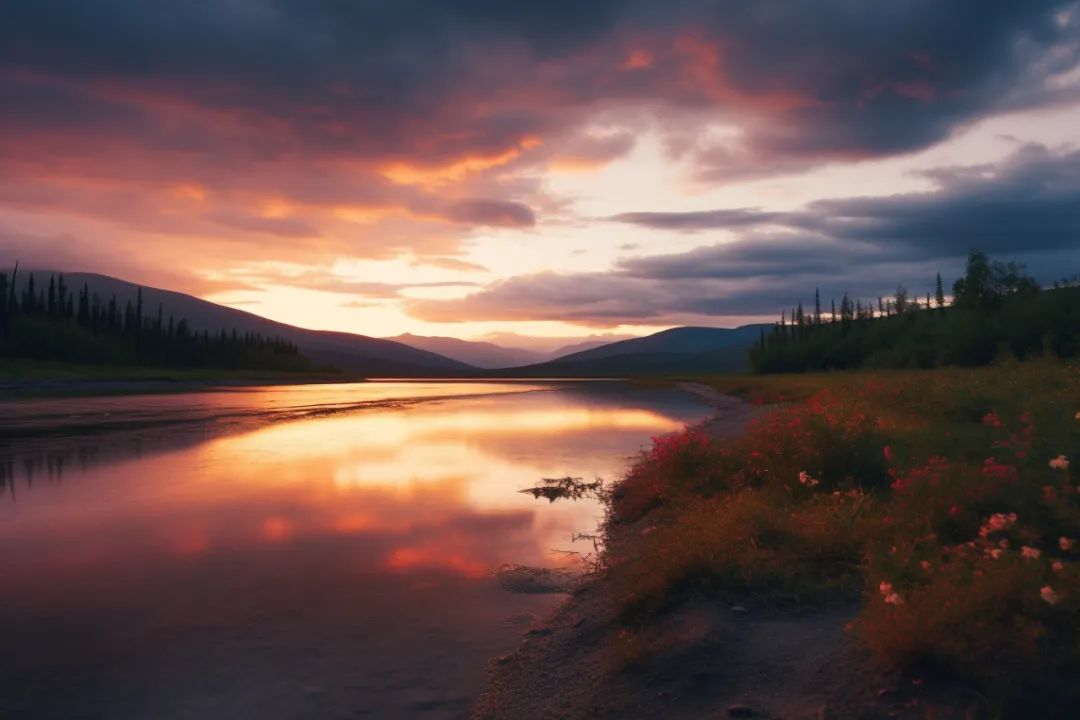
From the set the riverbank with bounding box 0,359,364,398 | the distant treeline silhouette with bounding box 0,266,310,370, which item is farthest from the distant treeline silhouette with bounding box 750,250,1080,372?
the distant treeline silhouette with bounding box 0,266,310,370

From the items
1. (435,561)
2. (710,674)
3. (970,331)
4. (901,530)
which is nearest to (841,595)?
(901,530)

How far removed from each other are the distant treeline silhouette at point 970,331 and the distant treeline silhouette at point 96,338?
122134 mm

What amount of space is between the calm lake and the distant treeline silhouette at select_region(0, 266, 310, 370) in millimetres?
98546

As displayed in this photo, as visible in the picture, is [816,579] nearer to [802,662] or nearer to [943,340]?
[802,662]

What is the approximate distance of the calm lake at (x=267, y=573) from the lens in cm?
796

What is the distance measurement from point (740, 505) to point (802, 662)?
4806 millimetres

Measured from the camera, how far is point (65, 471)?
2267 cm

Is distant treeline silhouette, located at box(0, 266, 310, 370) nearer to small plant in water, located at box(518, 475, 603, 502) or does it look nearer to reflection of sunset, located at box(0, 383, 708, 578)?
reflection of sunset, located at box(0, 383, 708, 578)

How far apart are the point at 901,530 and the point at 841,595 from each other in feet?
4.08

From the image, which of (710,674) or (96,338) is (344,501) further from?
(96,338)

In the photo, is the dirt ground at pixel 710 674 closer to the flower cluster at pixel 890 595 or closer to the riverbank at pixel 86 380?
the flower cluster at pixel 890 595

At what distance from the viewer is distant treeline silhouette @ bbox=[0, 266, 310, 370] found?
10944cm

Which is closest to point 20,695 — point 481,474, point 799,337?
point 481,474

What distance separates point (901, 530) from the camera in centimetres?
889
